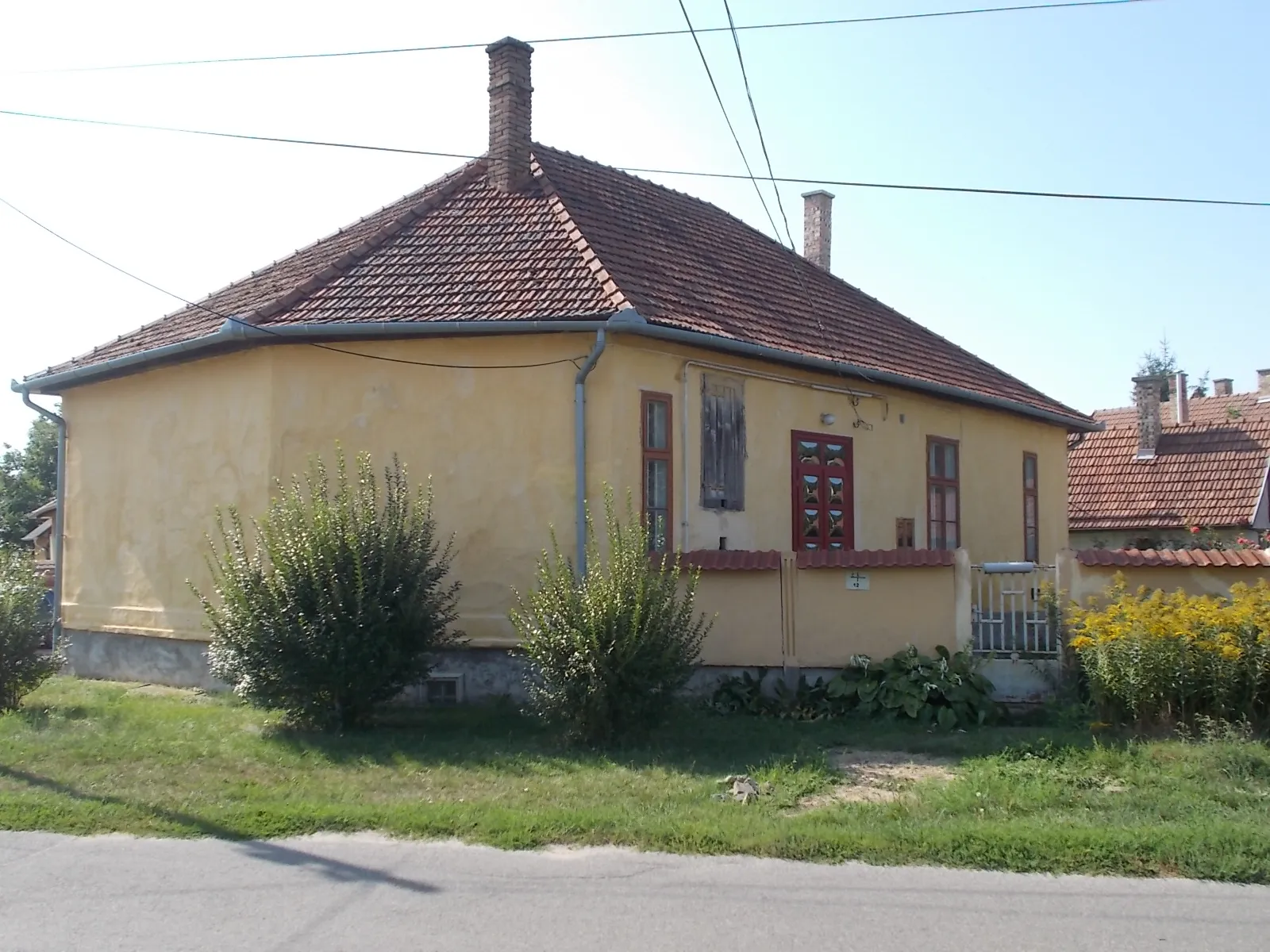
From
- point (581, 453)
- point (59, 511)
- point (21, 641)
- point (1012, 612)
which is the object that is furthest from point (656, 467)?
point (59, 511)

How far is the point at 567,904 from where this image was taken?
18.3ft

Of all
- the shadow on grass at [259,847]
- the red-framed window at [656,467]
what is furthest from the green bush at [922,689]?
the shadow on grass at [259,847]

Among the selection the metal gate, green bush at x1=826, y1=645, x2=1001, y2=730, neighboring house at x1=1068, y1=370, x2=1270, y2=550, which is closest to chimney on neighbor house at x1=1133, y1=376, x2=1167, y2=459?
neighboring house at x1=1068, y1=370, x2=1270, y2=550

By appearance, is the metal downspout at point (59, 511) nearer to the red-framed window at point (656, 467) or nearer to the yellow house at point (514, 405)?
the yellow house at point (514, 405)

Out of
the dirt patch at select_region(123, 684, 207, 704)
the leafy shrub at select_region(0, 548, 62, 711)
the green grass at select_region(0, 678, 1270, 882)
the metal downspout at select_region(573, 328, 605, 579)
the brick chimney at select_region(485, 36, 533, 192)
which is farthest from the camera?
the brick chimney at select_region(485, 36, 533, 192)

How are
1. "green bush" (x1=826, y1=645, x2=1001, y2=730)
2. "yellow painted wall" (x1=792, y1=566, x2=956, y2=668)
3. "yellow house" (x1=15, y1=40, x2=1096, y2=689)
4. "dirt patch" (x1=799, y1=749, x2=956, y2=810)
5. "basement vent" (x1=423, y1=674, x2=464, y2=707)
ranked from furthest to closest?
"yellow house" (x1=15, y1=40, x2=1096, y2=689) → "basement vent" (x1=423, y1=674, x2=464, y2=707) → "yellow painted wall" (x1=792, y1=566, x2=956, y2=668) → "green bush" (x1=826, y1=645, x2=1001, y2=730) → "dirt patch" (x1=799, y1=749, x2=956, y2=810)

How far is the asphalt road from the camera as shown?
5.09 metres

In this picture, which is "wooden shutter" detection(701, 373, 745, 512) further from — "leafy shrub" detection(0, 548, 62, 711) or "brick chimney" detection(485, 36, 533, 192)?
"leafy shrub" detection(0, 548, 62, 711)

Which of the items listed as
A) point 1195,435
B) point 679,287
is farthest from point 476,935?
point 1195,435

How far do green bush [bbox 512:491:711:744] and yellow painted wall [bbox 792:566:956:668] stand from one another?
169cm

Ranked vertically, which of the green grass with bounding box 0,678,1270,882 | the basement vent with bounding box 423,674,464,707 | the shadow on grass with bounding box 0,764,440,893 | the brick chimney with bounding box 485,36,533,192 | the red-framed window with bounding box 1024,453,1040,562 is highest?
the brick chimney with bounding box 485,36,533,192

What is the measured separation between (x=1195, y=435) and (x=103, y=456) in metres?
24.0

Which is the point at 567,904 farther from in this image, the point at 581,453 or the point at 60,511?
the point at 60,511

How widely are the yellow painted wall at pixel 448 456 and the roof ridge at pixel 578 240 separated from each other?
0.48 metres
